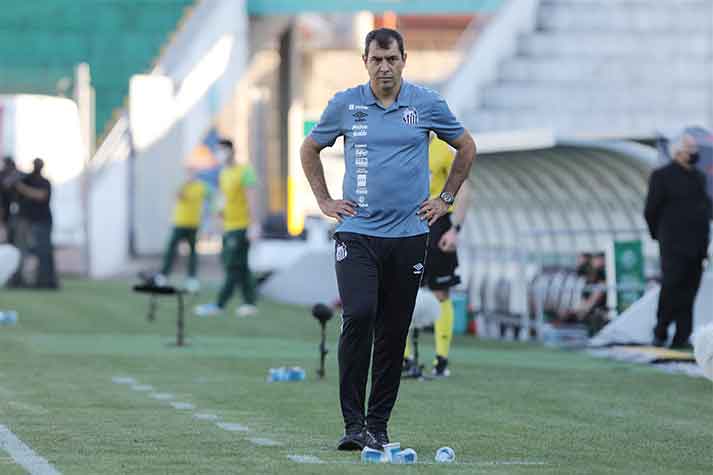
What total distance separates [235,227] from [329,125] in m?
13.3

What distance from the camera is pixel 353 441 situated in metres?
9.52

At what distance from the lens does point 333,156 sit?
25391 mm

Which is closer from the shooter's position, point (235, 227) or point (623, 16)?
point (235, 227)

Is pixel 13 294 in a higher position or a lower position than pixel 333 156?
lower

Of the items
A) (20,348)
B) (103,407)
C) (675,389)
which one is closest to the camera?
(103,407)

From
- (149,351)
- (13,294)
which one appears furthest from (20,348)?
(13,294)

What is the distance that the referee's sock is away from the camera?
1484 centimetres

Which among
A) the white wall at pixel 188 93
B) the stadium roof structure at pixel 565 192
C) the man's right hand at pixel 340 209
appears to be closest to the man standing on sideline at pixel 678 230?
the stadium roof structure at pixel 565 192

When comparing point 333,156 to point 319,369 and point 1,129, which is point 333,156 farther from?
point 1,129

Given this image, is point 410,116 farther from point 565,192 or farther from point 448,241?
point 565,192

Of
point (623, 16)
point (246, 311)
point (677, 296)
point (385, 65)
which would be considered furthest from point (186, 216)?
point (385, 65)

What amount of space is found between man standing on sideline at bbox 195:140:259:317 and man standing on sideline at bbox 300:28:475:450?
1290 centimetres

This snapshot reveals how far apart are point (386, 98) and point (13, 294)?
1934 centimetres

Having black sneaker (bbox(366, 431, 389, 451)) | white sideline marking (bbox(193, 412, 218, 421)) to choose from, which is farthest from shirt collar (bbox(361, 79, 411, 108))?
white sideline marking (bbox(193, 412, 218, 421))
